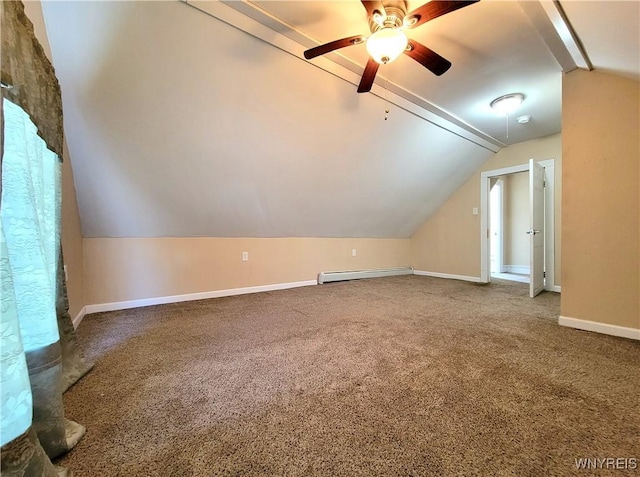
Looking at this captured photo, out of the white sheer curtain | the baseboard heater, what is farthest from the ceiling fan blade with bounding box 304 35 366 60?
the baseboard heater

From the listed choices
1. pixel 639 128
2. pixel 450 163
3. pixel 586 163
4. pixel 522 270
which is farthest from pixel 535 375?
pixel 522 270

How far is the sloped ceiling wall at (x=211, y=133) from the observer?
1.73m

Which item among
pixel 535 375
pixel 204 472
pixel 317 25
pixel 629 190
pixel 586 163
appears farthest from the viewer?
pixel 586 163

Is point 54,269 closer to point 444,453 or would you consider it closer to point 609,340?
point 444,453

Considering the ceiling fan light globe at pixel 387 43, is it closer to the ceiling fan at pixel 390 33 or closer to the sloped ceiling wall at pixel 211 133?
the ceiling fan at pixel 390 33

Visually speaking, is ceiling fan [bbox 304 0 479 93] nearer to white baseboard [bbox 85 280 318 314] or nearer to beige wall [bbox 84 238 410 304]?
beige wall [bbox 84 238 410 304]

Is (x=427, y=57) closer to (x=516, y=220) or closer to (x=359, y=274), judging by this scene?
(x=359, y=274)

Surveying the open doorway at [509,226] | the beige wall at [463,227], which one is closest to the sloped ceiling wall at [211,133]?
the beige wall at [463,227]

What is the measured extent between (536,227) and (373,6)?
3386 mm

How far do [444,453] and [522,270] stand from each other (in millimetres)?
6055

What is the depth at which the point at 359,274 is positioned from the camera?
181 inches

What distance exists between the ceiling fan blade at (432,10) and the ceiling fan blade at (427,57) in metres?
0.13

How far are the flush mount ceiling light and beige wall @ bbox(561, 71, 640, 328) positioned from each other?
18.9 inches

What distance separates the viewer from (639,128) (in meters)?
1.95
